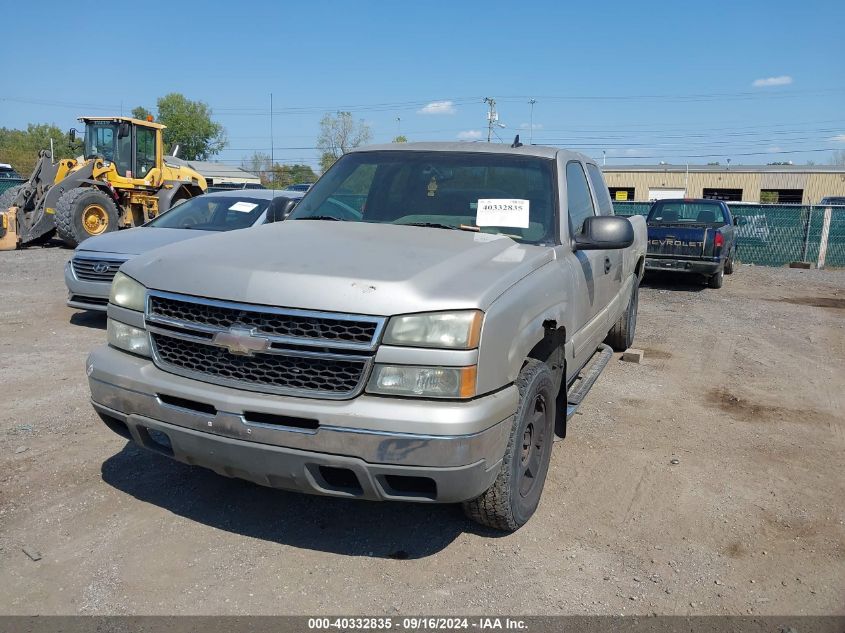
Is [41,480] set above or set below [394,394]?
below

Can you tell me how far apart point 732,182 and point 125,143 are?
1854 inches

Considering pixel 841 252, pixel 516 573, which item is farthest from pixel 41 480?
pixel 841 252

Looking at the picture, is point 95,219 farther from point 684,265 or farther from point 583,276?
point 583,276

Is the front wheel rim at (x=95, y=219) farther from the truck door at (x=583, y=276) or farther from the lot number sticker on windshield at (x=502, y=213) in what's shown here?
the lot number sticker on windshield at (x=502, y=213)

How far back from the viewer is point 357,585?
3004 mm

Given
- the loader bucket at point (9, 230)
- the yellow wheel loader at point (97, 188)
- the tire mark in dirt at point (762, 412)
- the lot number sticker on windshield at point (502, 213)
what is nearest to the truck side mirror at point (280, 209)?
the lot number sticker on windshield at point (502, 213)

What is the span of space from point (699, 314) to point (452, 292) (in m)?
8.97

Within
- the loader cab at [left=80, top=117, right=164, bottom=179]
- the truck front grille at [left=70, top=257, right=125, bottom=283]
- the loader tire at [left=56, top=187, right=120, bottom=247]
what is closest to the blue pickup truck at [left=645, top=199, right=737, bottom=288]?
the truck front grille at [left=70, top=257, right=125, bottom=283]

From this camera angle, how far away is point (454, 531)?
3.51m

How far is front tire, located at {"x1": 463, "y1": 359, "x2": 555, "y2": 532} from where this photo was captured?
318cm

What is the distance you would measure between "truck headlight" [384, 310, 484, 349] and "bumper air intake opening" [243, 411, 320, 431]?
45 cm

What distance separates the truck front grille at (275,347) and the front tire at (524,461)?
0.84 metres

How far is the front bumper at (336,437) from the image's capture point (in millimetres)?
2693

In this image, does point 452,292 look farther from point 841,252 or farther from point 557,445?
point 841,252
